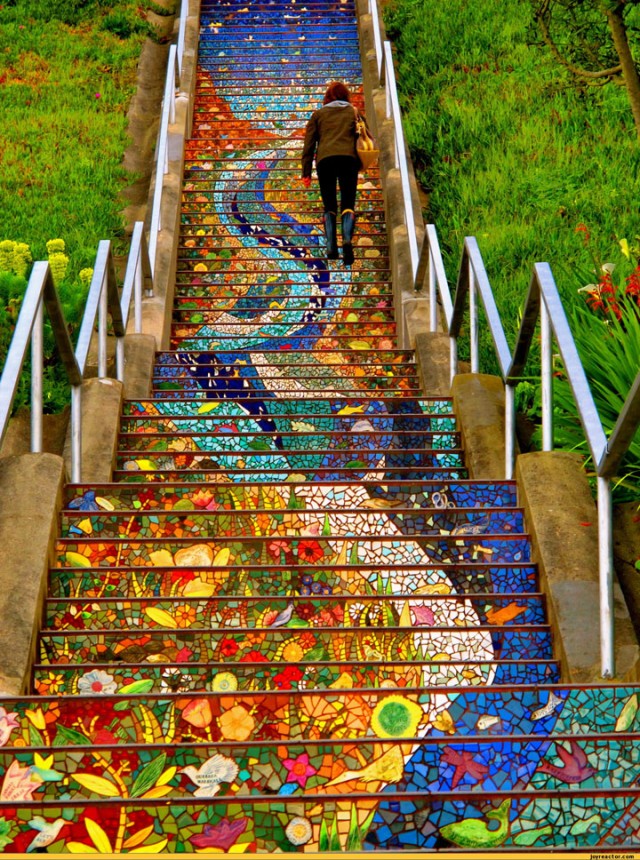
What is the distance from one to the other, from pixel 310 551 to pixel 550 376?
3.66 feet

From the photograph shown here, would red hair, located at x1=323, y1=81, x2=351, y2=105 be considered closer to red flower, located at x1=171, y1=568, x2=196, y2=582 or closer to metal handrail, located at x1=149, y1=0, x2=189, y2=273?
metal handrail, located at x1=149, y1=0, x2=189, y2=273

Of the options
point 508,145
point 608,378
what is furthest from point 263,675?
point 508,145

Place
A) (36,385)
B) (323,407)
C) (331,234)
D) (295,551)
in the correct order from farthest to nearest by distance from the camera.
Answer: (331,234) < (323,407) < (36,385) < (295,551)

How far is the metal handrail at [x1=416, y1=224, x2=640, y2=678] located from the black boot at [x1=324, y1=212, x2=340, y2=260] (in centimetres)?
167

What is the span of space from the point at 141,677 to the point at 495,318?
2474mm

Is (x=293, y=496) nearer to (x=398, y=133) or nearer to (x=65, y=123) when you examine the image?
(x=398, y=133)

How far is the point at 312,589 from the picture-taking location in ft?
15.1

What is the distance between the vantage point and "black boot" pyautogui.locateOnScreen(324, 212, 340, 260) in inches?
364

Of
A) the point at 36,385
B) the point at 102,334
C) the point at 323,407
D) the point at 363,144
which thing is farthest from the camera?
the point at 363,144

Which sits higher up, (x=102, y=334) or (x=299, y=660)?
(x=102, y=334)

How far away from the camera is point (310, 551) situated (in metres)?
4.83

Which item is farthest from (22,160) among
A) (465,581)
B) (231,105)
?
(465,581)

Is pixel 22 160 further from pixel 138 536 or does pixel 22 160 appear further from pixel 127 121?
pixel 138 536

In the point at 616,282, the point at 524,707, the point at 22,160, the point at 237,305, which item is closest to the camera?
the point at 524,707
